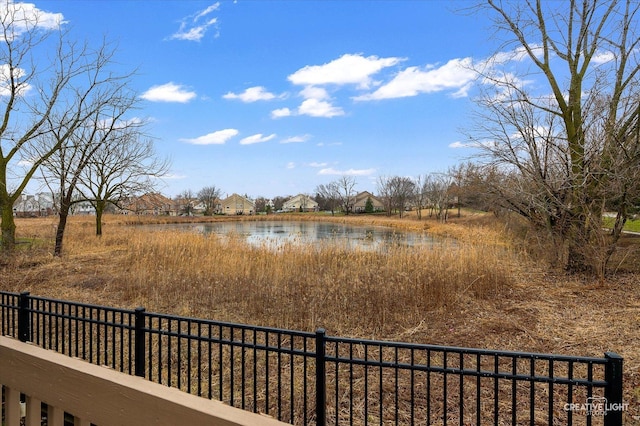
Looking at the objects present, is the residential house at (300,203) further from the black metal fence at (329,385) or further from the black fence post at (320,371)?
the black fence post at (320,371)

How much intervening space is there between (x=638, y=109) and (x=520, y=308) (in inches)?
180

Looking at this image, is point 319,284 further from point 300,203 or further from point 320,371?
point 300,203

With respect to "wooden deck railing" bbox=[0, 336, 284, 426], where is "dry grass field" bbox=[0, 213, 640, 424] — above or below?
below

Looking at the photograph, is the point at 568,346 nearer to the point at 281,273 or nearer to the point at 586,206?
the point at 586,206

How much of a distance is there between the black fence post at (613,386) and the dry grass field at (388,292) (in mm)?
2158

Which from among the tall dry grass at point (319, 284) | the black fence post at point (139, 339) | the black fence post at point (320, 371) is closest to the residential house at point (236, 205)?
the tall dry grass at point (319, 284)

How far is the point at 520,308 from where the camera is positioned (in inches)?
219

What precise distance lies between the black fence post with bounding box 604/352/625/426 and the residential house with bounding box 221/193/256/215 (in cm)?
8976

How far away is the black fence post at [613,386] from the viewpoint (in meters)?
Result: 1.41

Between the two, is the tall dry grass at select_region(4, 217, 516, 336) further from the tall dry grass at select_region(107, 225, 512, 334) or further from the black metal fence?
the black metal fence

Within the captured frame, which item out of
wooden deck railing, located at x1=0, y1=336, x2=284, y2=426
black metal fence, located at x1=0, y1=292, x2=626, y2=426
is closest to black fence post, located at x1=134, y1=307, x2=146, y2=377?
black metal fence, located at x1=0, y1=292, x2=626, y2=426

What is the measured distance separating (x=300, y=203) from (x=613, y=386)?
9450 cm

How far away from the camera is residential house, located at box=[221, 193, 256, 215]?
9019cm

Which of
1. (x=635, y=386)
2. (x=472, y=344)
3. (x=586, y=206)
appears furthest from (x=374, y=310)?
Answer: (x=586, y=206)
